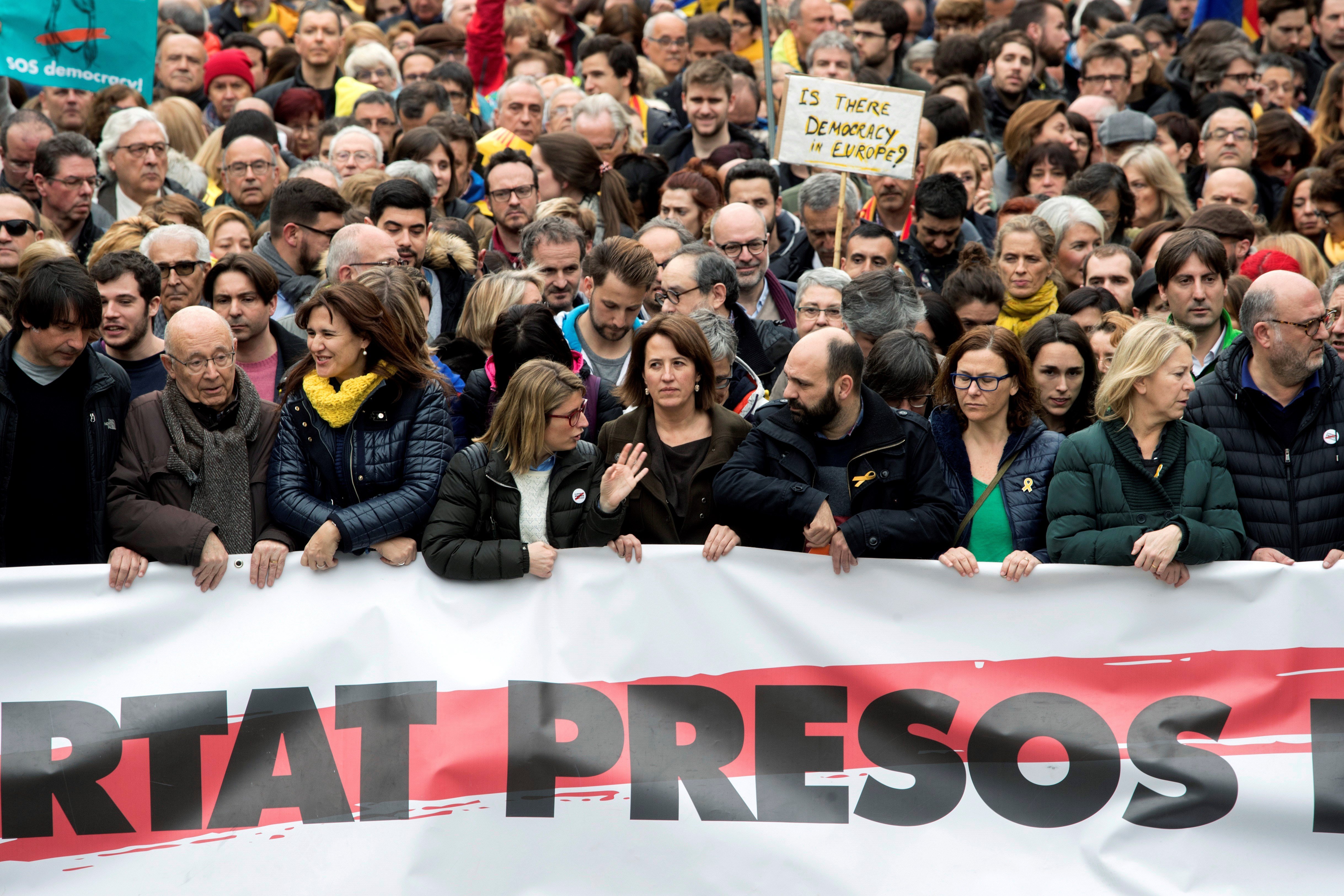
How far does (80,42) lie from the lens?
9.09 metres

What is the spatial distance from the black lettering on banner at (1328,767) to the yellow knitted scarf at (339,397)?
1821mm

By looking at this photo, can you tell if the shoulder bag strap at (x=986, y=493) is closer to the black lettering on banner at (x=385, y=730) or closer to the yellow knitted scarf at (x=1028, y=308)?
the black lettering on banner at (x=385, y=730)

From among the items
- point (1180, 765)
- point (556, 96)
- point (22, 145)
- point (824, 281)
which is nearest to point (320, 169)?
point (22, 145)

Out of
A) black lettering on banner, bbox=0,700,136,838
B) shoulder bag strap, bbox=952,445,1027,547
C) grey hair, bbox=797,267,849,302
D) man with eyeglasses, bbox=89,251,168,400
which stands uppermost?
grey hair, bbox=797,267,849,302

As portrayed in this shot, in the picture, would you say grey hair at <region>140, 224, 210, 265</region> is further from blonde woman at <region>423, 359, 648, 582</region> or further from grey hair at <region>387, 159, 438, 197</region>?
blonde woman at <region>423, 359, 648, 582</region>

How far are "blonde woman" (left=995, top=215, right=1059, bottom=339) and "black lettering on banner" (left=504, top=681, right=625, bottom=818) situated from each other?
3.47 m

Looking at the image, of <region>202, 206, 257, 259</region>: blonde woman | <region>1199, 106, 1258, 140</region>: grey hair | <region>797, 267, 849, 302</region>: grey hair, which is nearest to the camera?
<region>797, 267, 849, 302</region>: grey hair

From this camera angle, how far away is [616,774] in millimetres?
5527

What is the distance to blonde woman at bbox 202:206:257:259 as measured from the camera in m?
8.27

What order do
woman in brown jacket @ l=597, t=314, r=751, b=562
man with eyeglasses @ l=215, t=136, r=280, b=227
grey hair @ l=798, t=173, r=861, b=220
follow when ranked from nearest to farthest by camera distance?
woman in brown jacket @ l=597, t=314, r=751, b=562, grey hair @ l=798, t=173, r=861, b=220, man with eyeglasses @ l=215, t=136, r=280, b=227

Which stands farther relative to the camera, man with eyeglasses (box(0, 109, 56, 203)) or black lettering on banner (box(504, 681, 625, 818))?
man with eyeglasses (box(0, 109, 56, 203))

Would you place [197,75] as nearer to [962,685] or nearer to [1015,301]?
[1015,301]

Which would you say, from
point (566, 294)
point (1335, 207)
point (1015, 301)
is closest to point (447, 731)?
point (566, 294)

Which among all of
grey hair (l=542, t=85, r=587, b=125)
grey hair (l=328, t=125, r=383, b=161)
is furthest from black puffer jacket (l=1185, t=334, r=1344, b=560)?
grey hair (l=542, t=85, r=587, b=125)
